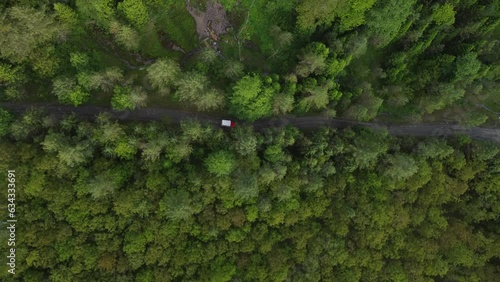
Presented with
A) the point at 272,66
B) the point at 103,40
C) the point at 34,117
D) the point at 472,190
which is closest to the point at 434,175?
the point at 472,190

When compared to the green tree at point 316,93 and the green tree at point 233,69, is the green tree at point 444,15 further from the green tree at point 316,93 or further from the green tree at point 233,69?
the green tree at point 233,69

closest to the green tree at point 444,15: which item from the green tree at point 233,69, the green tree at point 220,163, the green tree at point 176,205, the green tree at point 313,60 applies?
the green tree at point 313,60

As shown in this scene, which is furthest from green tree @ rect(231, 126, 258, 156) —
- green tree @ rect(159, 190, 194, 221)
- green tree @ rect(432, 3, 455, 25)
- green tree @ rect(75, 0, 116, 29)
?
green tree @ rect(432, 3, 455, 25)

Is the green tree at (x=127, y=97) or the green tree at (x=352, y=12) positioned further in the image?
the green tree at (x=352, y=12)

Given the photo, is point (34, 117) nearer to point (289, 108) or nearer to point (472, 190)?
point (289, 108)

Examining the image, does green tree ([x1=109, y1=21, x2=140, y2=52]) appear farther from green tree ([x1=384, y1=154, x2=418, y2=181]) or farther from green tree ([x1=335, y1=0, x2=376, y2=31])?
green tree ([x1=384, y1=154, x2=418, y2=181])

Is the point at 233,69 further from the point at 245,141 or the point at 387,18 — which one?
the point at 387,18
